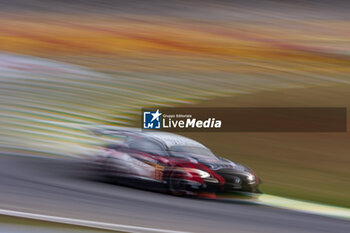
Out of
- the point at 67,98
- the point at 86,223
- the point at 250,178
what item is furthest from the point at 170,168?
the point at 67,98

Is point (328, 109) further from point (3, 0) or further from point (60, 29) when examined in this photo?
point (3, 0)

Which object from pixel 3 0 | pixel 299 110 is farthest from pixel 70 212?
pixel 3 0

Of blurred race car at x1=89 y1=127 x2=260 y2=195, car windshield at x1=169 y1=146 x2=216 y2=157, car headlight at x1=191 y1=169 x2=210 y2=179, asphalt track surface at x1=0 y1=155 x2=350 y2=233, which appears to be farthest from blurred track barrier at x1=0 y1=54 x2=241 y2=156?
car headlight at x1=191 y1=169 x2=210 y2=179

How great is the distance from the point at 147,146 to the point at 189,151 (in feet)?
1.63

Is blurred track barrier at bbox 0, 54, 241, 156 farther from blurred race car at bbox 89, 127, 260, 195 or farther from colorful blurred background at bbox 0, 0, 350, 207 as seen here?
blurred race car at bbox 89, 127, 260, 195

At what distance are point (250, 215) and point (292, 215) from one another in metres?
0.48

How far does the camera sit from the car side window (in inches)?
210

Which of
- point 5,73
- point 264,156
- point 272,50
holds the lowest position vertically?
point 264,156

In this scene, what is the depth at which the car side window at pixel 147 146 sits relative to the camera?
17.5ft

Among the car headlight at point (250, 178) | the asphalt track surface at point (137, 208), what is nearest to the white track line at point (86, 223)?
the asphalt track surface at point (137, 208)

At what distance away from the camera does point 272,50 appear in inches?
359

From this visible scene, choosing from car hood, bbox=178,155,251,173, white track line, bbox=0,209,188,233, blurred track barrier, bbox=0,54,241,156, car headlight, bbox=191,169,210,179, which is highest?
blurred track barrier, bbox=0,54,241,156

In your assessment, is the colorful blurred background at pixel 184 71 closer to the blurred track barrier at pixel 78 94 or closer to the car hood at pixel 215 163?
the blurred track barrier at pixel 78 94

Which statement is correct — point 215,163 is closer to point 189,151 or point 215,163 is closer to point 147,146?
point 189,151
